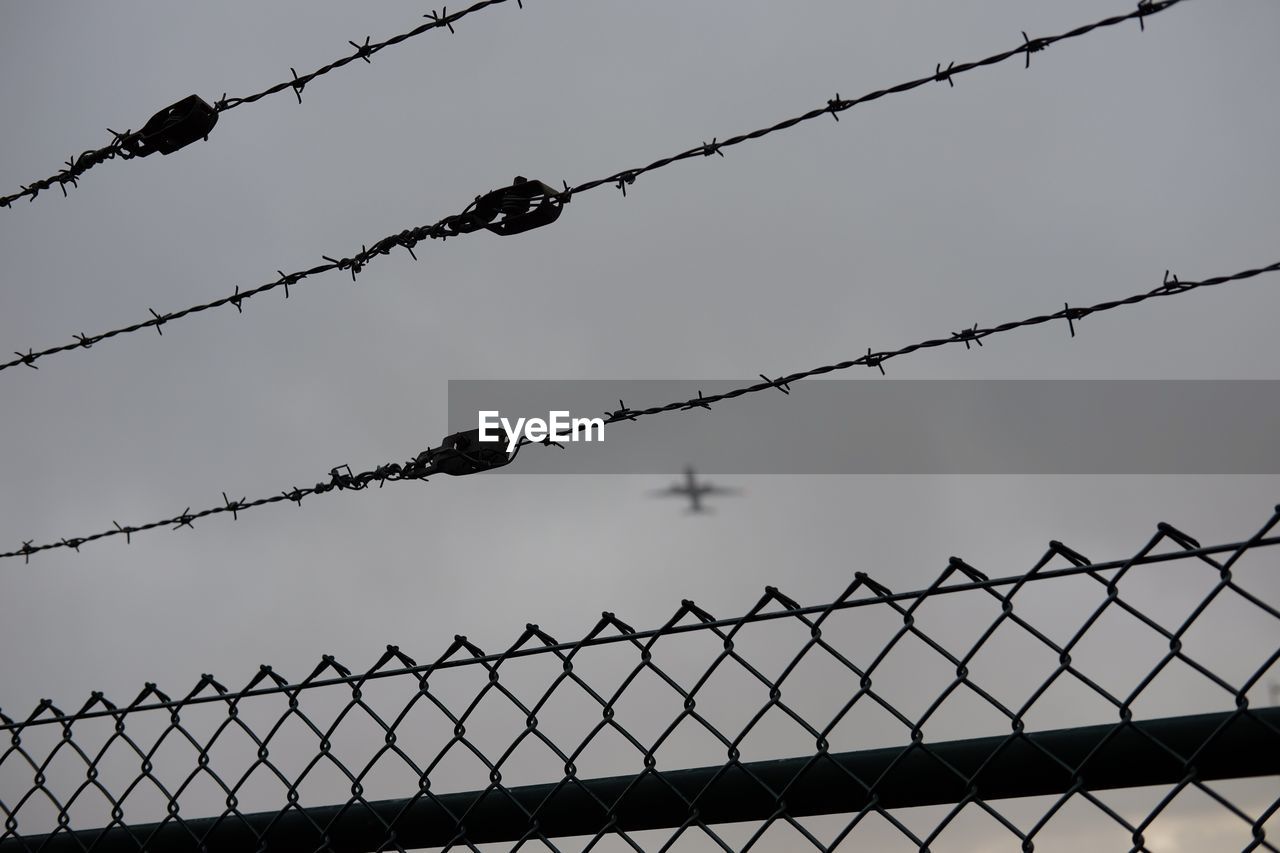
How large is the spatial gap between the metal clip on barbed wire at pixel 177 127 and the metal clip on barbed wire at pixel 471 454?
1305 millimetres

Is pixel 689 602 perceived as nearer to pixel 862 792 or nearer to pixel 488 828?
pixel 862 792

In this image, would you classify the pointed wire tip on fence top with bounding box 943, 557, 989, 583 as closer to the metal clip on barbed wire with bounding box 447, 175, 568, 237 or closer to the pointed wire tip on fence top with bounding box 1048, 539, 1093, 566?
the pointed wire tip on fence top with bounding box 1048, 539, 1093, 566

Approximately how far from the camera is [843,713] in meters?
2.07

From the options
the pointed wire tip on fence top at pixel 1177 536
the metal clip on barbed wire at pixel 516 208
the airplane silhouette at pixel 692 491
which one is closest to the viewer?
the pointed wire tip on fence top at pixel 1177 536

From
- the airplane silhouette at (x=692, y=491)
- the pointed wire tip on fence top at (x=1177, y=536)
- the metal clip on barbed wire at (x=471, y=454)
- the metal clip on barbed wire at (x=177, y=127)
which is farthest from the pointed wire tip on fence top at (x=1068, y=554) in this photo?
the airplane silhouette at (x=692, y=491)

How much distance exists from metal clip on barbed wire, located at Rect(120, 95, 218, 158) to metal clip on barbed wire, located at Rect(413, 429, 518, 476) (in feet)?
4.28

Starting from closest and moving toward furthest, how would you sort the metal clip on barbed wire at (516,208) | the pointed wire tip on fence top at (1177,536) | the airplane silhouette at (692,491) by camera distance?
the pointed wire tip on fence top at (1177,536), the metal clip on barbed wire at (516,208), the airplane silhouette at (692,491)

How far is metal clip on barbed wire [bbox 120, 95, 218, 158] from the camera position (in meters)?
3.64

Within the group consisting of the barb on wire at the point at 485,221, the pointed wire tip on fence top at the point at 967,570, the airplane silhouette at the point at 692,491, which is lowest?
the airplane silhouette at the point at 692,491

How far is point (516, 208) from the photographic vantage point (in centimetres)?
335

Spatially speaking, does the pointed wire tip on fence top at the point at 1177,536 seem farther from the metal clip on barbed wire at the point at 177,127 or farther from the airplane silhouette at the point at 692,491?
the airplane silhouette at the point at 692,491

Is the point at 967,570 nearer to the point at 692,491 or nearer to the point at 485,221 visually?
the point at 485,221

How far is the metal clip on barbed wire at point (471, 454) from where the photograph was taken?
135 inches

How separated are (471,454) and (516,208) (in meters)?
0.74
